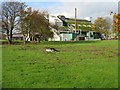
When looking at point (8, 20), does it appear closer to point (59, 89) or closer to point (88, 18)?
point (59, 89)

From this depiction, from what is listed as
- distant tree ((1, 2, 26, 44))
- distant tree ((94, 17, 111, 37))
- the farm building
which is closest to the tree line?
distant tree ((1, 2, 26, 44))

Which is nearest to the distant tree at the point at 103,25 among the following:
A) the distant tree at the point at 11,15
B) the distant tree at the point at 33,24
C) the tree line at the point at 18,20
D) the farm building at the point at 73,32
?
the farm building at the point at 73,32

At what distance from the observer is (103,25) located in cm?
11325

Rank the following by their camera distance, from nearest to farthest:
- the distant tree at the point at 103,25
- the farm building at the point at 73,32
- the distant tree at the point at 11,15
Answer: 1. the distant tree at the point at 11,15
2. the farm building at the point at 73,32
3. the distant tree at the point at 103,25

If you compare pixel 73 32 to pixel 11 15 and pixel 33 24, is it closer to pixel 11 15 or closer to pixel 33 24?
pixel 33 24

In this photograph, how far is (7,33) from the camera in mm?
56969

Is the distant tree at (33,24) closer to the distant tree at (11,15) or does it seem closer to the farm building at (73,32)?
the distant tree at (11,15)

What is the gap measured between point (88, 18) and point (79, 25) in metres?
23.2

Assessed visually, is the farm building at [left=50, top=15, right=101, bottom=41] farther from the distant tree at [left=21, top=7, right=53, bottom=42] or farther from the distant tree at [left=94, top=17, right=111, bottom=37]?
the distant tree at [left=21, top=7, right=53, bottom=42]

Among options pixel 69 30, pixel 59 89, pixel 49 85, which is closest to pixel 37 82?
pixel 49 85

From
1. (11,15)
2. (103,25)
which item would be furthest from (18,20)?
(103,25)

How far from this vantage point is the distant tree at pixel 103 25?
11219cm

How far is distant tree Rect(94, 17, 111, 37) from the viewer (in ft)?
368

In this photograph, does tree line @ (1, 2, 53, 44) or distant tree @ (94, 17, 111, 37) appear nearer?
tree line @ (1, 2, 53, 44)
